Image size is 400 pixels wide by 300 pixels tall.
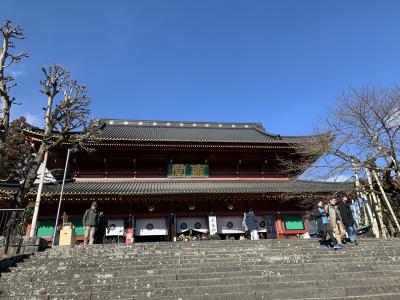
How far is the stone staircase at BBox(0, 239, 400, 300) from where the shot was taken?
269 inches

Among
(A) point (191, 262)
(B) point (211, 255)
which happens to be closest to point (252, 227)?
(B) point (211, 255)

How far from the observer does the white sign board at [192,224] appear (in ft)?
54.9

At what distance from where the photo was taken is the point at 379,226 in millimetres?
17375

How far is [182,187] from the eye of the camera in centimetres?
1691

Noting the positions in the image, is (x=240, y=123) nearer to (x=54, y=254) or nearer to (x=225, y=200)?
(x=225, y=200)

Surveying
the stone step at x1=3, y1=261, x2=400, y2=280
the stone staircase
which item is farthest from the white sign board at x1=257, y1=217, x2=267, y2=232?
the stone step at x1=3, y1=261, x2=400, y2=280

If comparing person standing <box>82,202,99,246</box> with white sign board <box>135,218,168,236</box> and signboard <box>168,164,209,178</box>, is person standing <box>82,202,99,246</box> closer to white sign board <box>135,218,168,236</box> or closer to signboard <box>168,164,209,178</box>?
white sign board <box>135,218,168,236</box>

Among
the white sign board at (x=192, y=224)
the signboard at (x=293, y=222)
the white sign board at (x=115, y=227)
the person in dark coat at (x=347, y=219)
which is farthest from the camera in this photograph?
the signboard at (x=293, y=222)

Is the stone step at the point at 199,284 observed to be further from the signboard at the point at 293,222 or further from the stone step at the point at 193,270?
the signboard at the point at 293,222

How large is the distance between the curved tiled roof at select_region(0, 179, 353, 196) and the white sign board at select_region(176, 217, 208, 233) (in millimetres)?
1891

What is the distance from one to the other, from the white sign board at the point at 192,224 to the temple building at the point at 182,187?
0.06 meters

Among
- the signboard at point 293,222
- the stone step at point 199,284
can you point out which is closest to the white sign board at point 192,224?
the signboard at point 293,222

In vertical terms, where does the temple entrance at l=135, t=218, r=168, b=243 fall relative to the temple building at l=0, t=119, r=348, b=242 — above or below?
below

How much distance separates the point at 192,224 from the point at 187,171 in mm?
3553
